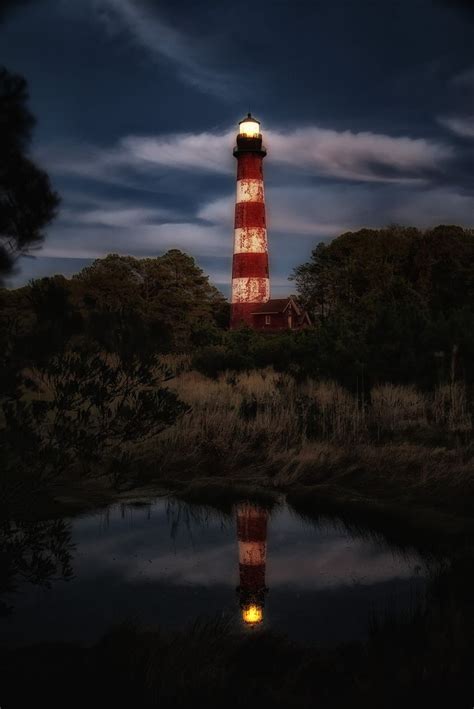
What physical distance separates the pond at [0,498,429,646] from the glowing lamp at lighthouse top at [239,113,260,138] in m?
35.0

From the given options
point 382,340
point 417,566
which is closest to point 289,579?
point 417,566

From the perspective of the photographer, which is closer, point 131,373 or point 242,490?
point 131,373

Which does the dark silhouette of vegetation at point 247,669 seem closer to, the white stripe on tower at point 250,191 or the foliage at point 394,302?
the foliage at point 394,302

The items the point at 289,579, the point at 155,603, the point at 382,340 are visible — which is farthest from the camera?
the point at 382,340

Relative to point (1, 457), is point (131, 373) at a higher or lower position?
higher

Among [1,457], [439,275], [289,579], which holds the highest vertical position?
[439,275]

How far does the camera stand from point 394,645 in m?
4.33

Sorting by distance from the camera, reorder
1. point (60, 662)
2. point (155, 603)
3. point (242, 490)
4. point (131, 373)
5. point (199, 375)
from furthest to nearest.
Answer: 1. point (199, 375)
2. point (242, 490)
3. point (155, 603)
4. point (131, 373)
5. point (60, 662)

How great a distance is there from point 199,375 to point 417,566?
40.5ft

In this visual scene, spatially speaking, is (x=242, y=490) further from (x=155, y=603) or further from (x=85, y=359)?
(x=85, y=359)

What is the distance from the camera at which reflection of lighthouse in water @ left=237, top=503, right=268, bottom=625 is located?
5003 mm

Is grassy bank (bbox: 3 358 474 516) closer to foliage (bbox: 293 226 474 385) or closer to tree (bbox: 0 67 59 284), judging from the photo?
foliage (bbox: 293 226 474 385)

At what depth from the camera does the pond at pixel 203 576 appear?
455cm

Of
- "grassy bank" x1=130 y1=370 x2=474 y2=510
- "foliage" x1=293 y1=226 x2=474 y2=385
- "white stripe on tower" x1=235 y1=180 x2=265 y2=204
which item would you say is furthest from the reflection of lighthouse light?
"white stripe on tower" x1=235 y1=180 x2=265 y2=204
